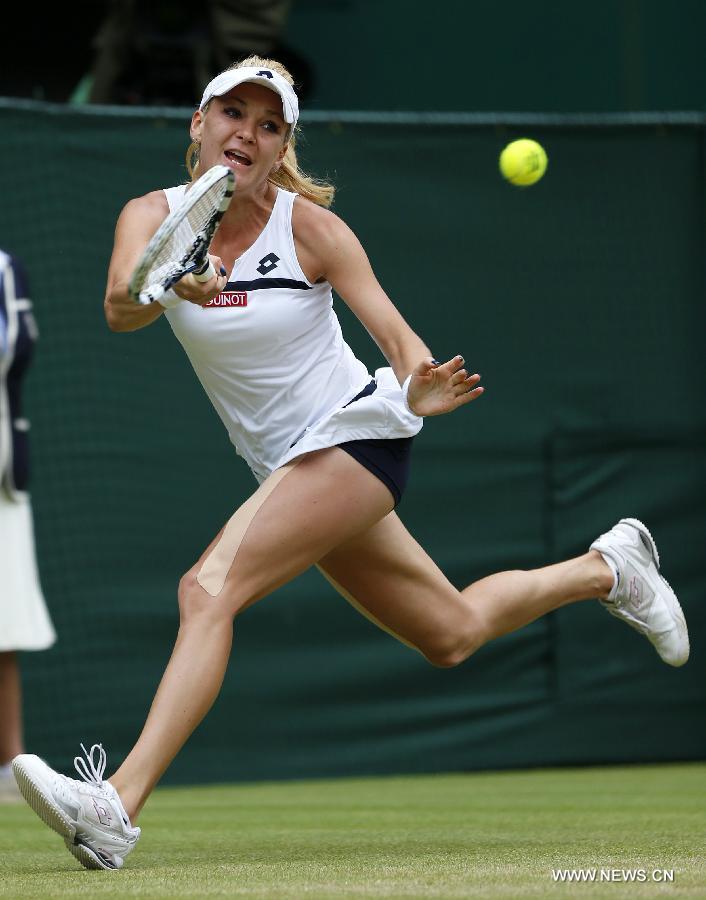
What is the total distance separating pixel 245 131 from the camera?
3.87 metres

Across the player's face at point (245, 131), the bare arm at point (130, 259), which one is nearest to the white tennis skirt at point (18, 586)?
the bare arm at point (130, 259)

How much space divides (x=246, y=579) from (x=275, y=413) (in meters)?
0.45

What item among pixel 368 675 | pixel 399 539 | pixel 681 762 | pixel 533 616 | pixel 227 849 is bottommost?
pixel 681 762

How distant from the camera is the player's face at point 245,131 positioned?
388 centimetres

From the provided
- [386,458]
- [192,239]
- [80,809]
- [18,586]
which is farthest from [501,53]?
[80,809]

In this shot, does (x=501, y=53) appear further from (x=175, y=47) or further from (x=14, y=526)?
(x=14, y=526)

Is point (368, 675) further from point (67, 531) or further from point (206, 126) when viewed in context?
point (206, 126)

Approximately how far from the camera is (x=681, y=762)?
6.92 meters

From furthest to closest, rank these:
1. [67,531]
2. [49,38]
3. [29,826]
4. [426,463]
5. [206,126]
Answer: [49,38], [426,463], [67,531], [29,826], [206,126]

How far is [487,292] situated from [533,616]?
2.59m

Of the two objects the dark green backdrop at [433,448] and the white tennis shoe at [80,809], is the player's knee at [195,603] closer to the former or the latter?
the white tennis shoe at [80,809]

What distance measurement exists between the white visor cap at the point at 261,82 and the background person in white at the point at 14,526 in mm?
1898

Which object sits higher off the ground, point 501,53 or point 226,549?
point 501,53

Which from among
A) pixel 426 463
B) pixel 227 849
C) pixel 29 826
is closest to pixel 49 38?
pixel 426 463
